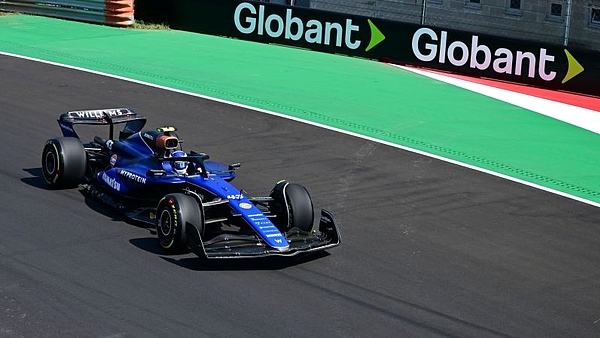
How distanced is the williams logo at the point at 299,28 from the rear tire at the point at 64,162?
419 inches

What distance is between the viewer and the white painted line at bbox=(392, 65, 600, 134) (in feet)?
56.7

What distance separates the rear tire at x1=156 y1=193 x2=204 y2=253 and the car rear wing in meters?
2.36

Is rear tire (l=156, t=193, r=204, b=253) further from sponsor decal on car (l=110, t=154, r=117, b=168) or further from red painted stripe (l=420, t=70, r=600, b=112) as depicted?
red painted stripe (l=420, t=70, r=600, b=112)

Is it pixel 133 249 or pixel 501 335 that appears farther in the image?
pixel 133 249

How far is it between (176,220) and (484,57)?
11.6 meters

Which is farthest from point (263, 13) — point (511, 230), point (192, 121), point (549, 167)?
point (511, 230)

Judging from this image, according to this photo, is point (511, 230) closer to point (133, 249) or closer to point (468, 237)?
point (468, 237)

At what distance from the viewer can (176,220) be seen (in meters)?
9.48

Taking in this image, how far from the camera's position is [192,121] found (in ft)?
50.3

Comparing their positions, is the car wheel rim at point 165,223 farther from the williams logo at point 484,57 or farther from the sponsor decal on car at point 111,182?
the williams logo at point 484,57

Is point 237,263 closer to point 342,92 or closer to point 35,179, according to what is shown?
point 35,179

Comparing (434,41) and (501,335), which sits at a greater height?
(434,41)

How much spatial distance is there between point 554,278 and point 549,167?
4664 mm

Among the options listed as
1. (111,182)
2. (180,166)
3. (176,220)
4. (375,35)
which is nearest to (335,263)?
(176,220)
